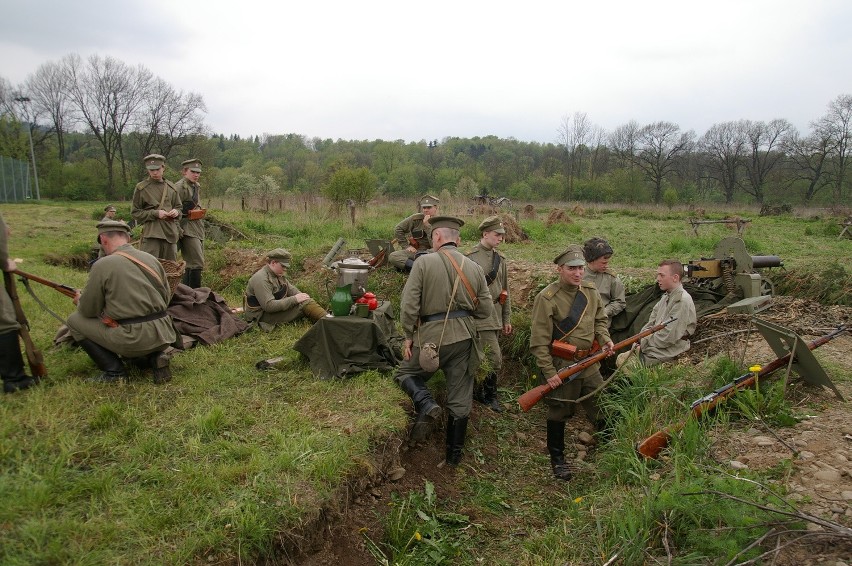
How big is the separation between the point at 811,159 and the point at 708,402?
178ft

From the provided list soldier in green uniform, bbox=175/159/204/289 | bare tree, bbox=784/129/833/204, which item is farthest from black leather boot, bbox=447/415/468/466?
bare tree, bbox=784/129/833/204

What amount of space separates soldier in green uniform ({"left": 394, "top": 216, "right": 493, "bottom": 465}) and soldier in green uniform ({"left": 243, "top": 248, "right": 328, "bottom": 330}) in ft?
7.67

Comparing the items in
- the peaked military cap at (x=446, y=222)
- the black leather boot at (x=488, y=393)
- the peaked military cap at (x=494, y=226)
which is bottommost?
the black leather boot at (x=488, y=393)

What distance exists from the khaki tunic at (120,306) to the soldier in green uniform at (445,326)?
233cm

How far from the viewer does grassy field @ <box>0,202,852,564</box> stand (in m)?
2.92

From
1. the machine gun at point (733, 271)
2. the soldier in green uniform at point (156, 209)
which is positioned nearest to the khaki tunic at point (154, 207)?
the soldier in green uniform at point (156, 209)

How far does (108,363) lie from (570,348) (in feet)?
13.8

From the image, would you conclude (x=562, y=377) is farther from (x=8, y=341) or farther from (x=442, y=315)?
(x=8, y=341)

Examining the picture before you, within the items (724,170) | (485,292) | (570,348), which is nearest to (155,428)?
Answer: (485,292)

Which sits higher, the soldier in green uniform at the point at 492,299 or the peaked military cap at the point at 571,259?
the peaked military cap at the point at 571,259

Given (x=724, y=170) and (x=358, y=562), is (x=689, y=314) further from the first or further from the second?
(x=724, y=170)

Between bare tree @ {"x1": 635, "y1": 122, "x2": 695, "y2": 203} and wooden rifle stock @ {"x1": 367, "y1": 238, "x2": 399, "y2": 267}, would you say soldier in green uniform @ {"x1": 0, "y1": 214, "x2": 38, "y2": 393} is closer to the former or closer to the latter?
wooden rifle stock @ {"x1": 367, "y1": 238, "x2": 399, "y2": 267}

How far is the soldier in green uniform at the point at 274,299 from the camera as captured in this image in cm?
668

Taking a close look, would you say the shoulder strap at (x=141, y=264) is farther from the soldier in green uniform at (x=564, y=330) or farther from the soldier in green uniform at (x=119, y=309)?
the soldier in green uniform at (x=564, y=330)
